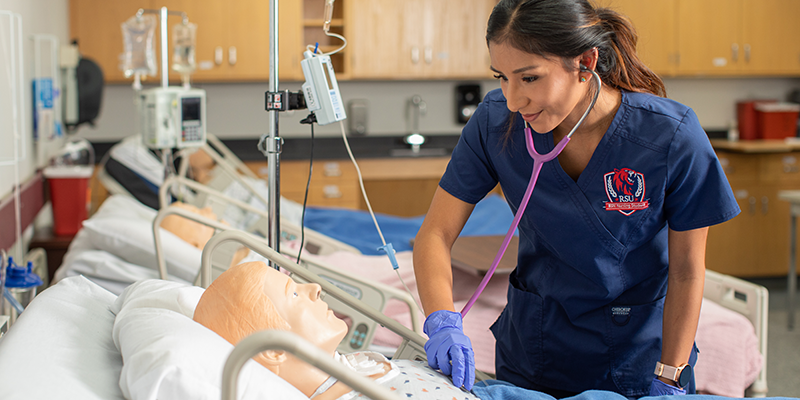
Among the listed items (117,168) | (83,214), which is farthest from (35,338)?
(117,168)

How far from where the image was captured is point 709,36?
4.59 metres

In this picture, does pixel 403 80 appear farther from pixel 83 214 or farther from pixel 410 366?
pixel 410 366

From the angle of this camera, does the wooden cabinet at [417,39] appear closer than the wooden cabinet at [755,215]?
No

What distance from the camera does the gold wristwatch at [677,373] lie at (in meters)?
1.19

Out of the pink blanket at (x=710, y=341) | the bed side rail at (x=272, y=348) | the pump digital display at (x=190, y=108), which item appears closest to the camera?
the bed side rail at (x=272, y=348)

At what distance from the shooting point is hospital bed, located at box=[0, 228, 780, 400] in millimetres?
820

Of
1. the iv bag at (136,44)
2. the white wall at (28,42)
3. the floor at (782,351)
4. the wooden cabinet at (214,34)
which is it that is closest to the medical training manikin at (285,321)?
the white wall at (28,42)

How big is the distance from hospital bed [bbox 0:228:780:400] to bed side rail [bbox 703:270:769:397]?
0.89 m

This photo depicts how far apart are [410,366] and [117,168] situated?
2434 millimetres

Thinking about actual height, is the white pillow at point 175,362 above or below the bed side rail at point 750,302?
above

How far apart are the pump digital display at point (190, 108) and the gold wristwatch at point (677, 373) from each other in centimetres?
187

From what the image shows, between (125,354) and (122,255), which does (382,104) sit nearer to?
(122,255)

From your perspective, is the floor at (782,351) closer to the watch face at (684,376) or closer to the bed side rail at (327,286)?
the watch face at (684,376)

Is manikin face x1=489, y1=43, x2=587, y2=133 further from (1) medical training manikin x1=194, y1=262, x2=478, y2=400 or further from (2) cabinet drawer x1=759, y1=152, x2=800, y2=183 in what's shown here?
(2) cabinet drawer x1=759, y1=152, x2=800, y2=183
